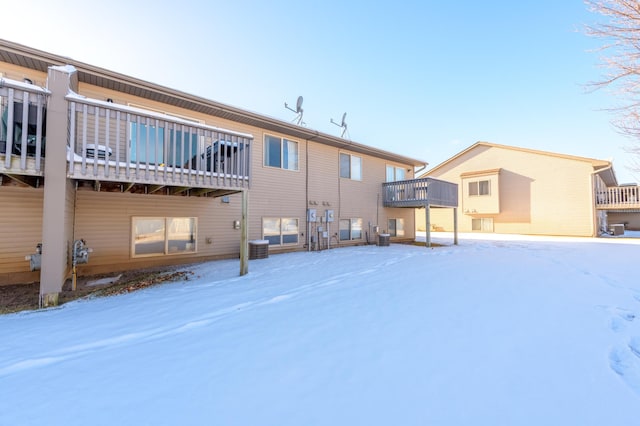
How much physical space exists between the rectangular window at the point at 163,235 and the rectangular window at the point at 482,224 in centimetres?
2138

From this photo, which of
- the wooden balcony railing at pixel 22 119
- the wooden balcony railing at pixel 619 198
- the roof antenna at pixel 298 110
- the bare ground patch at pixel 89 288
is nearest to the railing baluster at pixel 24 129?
the wooden balcony railing at pixel 22 119

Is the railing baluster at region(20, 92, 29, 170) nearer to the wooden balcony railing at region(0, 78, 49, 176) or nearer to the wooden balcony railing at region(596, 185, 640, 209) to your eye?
the wooden balcony railing at region(0, 78, 49, 176)

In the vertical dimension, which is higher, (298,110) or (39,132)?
(298,110)

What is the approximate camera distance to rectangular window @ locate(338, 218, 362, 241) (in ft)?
41.5

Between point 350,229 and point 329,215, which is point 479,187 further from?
point 329,215

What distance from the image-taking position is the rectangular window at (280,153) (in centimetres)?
1007

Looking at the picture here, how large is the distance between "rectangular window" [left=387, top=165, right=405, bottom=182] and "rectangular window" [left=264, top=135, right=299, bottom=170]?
6192 mm

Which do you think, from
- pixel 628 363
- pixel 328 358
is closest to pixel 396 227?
pixel 628 363

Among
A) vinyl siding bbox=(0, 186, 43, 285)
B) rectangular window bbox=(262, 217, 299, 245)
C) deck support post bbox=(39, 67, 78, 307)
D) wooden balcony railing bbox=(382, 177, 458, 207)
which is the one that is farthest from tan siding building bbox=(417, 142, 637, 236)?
vinyl siding bbox=(0, 186, 43, 285)

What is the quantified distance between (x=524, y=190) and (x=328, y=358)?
2277cm

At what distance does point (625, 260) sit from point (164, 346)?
13.0 metres

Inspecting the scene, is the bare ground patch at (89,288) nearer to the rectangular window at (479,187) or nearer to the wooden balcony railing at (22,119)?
the wooden balcony railing at (22,119)

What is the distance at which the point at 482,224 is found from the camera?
71.1ft

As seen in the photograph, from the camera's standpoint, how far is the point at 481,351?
2.80 m
